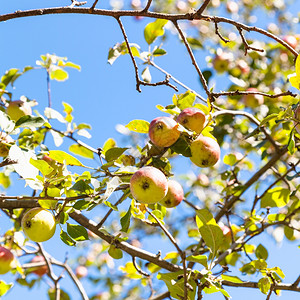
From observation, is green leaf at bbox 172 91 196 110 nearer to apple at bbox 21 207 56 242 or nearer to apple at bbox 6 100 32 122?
apple at bbox 21 207 56 242

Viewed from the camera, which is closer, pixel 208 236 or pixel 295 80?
pixel 295 80

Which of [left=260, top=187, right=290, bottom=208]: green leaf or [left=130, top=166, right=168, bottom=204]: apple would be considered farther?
[left=260, top=187, right=290, bottom=208]: green leaf

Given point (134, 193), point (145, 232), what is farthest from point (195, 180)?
point (134, 193)

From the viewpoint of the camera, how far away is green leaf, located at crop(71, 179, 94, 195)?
1.45 meters

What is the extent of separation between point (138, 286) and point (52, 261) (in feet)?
5.75

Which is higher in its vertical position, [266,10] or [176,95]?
[266,10]

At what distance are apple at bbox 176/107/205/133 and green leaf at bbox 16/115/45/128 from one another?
23.3 inches

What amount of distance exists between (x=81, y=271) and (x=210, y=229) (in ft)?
10.3

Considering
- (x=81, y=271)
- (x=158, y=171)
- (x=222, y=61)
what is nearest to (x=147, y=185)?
(x=158, y=171)

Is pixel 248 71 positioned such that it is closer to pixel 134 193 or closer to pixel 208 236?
pixel 208 236

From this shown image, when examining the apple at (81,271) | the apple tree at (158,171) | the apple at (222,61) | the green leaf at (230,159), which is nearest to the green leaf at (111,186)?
the apple tree at (158,171)

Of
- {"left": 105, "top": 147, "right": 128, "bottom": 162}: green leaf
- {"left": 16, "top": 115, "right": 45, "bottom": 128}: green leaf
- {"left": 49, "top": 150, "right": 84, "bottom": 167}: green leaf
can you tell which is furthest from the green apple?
{"left": 16, "top": 115, "right": 45, "bottom": 128}: green leaf

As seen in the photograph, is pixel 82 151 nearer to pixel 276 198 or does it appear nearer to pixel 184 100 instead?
pixel 184 100

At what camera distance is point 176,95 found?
1738 millimetres
